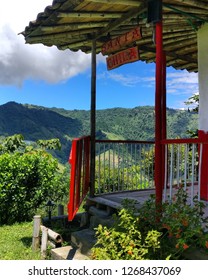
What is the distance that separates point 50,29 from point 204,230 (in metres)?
3.52

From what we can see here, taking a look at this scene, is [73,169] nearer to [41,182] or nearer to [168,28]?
[168,28]

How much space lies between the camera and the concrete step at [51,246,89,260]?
4621 millimetres

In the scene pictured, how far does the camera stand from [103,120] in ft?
256

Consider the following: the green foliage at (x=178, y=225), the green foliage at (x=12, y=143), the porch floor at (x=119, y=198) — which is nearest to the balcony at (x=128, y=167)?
the porch floor at (x=119, y=198)

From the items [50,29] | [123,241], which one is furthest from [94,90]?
[123,241]

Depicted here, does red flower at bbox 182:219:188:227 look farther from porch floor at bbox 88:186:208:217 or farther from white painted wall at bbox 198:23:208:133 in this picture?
white painted wall at bbox 198:23:208:133

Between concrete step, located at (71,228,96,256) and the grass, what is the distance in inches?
29.6

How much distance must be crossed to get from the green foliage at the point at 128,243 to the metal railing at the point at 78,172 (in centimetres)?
96

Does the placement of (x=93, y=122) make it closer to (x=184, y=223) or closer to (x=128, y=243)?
(x=128, y=243)

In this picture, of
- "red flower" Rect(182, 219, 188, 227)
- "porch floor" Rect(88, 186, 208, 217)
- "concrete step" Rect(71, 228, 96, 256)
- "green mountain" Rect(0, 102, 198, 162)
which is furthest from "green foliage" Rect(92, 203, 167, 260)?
"green mountain" Rect(0, 102, 198, 162)

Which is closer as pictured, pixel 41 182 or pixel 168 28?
pixel 168 28

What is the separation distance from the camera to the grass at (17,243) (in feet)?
17.7

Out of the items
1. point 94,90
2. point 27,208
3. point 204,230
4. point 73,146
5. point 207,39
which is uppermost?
point 207,39

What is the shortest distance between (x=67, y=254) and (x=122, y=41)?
320 centimetres
